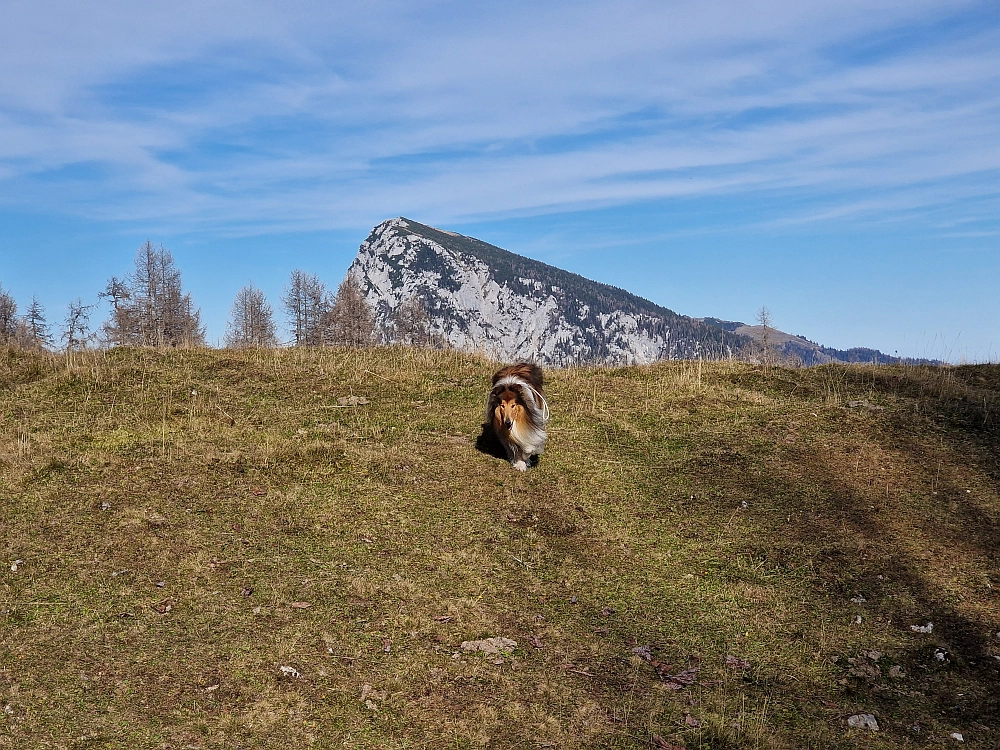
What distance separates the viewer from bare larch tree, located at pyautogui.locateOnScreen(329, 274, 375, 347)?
69.8 m

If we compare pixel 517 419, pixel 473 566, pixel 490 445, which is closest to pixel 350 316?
pixel 490 445

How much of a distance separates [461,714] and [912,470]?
9720mm

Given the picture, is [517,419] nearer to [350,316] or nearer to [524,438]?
[524,438]

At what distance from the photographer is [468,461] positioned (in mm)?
13000

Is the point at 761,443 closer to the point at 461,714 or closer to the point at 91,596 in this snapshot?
the point at 461,714

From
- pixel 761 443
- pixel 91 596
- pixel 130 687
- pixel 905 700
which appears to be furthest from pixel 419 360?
pixel 905 700

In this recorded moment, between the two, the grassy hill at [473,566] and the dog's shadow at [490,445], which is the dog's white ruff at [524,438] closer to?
the dog's shadow at [490,445]

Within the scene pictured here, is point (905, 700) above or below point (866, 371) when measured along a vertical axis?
below

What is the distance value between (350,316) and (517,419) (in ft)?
211

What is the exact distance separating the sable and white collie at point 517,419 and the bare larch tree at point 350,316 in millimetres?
54601

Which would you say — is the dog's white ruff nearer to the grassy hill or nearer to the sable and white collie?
the sable and white collie

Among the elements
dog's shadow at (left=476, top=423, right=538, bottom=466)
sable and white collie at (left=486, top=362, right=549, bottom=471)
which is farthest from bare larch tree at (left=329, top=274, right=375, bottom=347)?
sable and white collie at (left=486, top=362, right=549, bottom=471)

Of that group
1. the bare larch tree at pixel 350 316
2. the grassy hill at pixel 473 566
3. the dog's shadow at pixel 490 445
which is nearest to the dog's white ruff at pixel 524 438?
the dog's shadow at pixel 490 445

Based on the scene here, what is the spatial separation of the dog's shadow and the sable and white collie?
0.20 m
